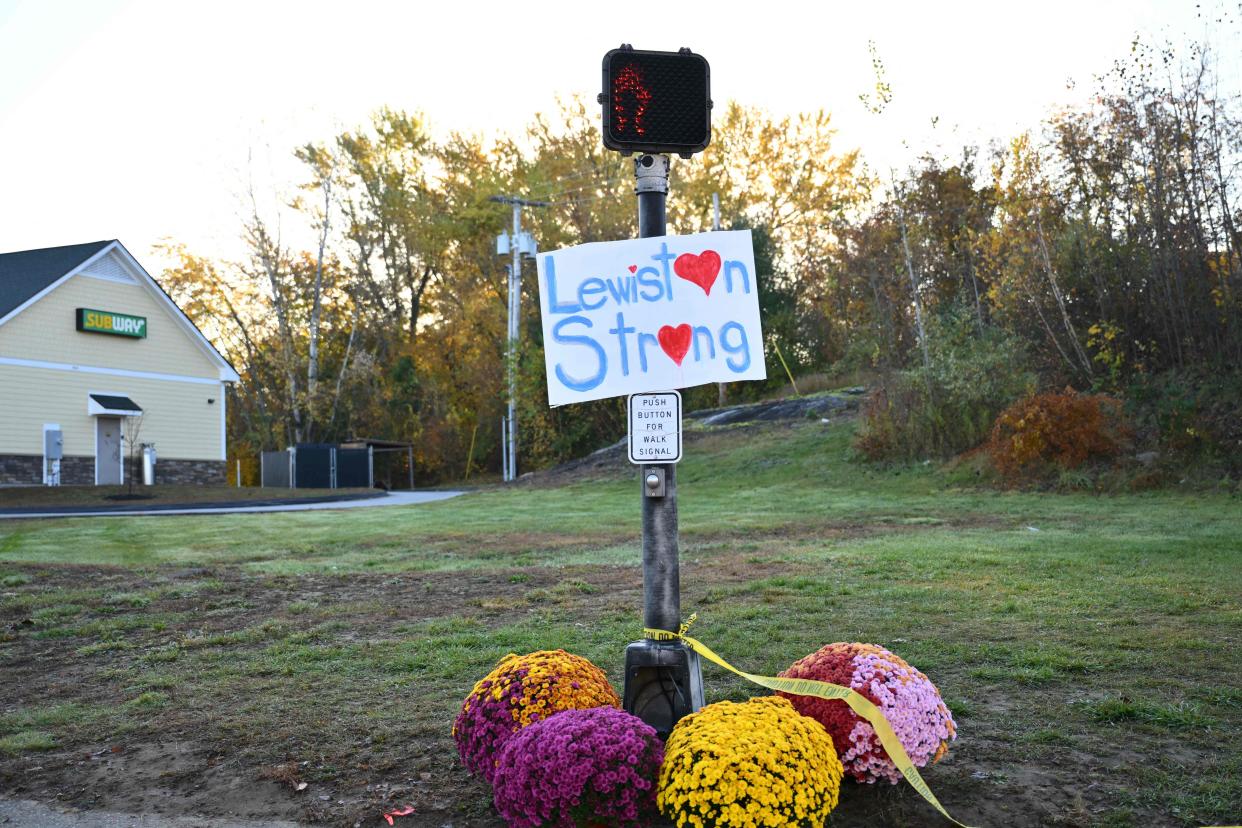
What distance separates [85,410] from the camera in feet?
105

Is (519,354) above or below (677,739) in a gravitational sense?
above

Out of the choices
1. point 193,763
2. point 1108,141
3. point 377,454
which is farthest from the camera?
point 377,454

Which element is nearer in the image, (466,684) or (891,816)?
(891,816)

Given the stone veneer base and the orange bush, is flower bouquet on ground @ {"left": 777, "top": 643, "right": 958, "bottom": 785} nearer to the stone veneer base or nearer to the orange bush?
the orange bush

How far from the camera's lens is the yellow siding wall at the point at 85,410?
99.3 feet

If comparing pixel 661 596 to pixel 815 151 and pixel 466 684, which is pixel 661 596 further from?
pixel 815 151

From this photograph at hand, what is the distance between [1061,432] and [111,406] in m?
26.6

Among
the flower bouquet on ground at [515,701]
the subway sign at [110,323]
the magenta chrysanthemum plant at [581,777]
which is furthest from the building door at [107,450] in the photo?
the magenta chrysanthemum plant at [581,777]

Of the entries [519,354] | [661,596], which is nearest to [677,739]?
[661,596]

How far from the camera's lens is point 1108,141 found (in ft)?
60.6

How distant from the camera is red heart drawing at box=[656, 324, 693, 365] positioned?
4.13 meters

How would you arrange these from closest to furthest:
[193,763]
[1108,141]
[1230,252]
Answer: [193,763]
[1230,252]
[1108,141]

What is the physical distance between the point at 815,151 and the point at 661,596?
39.0 metres

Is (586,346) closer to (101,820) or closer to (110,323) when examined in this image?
(101,820)
